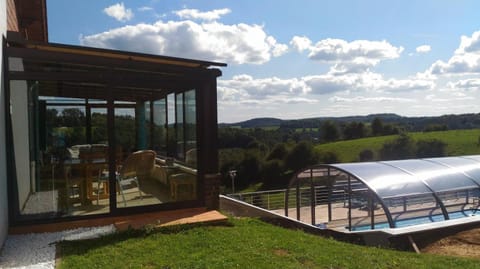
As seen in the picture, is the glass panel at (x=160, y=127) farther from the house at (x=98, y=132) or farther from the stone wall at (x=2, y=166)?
the stone wall at (x=2, y=166)

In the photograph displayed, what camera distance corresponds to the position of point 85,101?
21.1 ft

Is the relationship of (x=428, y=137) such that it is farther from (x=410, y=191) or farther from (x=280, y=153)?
(x=410, y=191)

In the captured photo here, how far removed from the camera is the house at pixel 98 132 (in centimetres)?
591

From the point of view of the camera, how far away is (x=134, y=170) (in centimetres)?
698

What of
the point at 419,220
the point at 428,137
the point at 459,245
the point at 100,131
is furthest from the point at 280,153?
the point at 100,131

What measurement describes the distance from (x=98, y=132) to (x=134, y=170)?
89 centimetres

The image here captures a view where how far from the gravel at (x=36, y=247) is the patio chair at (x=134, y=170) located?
0.78 metres

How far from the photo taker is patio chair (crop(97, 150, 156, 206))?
6578 millimetres

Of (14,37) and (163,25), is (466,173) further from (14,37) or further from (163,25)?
(14,37)

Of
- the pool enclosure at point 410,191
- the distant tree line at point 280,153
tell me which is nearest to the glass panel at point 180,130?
the pool enclosure at point 410,191

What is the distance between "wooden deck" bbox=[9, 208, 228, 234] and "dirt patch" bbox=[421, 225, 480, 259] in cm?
300

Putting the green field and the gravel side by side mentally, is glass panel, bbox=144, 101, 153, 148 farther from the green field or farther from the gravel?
the green field

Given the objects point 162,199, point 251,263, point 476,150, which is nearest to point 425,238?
point 251,263

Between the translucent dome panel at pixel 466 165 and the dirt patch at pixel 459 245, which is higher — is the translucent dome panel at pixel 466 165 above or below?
above
